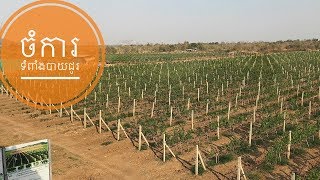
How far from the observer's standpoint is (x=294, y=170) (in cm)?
1190

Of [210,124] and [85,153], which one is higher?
[210,124]

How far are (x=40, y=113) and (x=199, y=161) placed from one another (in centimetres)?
1216

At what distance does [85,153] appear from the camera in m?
14.7

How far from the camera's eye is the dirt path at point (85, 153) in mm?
12578

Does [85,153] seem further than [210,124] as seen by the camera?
No

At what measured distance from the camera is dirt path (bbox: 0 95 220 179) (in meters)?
12.6

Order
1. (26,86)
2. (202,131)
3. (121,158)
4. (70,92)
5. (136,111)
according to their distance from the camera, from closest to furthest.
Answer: (121,158) < (202,131) < (136,111) < (70,92) < (26,86)

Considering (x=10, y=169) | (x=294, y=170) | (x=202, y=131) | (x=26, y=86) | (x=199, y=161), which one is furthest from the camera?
(x=26, y=86)

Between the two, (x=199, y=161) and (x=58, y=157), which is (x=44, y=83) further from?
(x=199, y=161)

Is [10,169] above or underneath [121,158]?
above

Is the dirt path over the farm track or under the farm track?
under

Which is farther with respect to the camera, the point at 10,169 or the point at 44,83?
the point at 44,83

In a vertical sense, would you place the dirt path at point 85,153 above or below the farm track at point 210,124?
below

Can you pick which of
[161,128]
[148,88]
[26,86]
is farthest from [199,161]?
[26,86]
